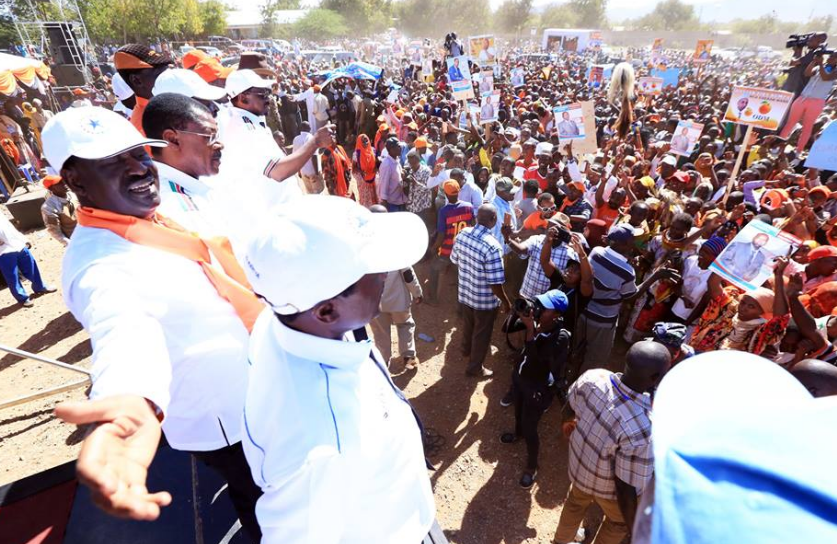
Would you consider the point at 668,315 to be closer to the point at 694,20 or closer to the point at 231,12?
the point at 231,12

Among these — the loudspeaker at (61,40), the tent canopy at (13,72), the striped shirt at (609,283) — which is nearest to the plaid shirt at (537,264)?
the striped shirt at (609,283)

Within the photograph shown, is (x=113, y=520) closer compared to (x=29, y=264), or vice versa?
(x=113, y=520)

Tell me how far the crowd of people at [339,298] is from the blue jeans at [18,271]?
4 centimetres

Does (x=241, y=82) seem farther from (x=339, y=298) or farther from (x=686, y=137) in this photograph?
(x=686, y=137)

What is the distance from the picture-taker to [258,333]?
1.47 metres

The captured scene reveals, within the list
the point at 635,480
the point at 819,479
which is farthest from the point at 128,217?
the point at 635,480

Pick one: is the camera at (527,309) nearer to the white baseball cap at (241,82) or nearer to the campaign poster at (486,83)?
the white baseball cap at (241,82)

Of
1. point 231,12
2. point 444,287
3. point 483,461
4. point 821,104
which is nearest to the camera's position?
point 483,461

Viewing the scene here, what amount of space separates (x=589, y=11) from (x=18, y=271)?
91.8m

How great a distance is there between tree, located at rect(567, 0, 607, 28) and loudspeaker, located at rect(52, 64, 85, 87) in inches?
3287

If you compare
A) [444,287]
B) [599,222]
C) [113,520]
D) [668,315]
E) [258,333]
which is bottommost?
[444,287]

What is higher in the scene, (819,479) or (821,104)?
(819,479)

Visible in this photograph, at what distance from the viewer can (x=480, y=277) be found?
4148 mm

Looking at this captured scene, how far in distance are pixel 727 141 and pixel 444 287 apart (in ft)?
27.9
